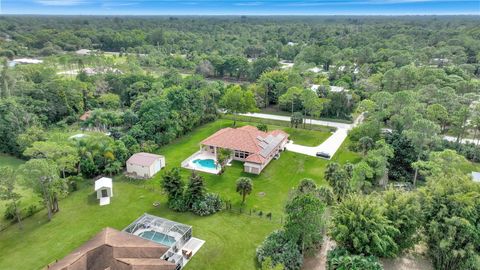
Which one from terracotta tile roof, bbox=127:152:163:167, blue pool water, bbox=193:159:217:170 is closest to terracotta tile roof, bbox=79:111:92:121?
terracotta tile roof, bbox=127:152:163:167

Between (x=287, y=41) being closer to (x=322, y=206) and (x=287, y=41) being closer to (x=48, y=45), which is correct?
(x=48, y=45)

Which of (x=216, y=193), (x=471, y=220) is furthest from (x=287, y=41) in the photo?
(x=471, y=220)

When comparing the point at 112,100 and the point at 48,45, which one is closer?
the point at 112,100

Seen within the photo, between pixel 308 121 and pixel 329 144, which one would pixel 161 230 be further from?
pixel 308 121

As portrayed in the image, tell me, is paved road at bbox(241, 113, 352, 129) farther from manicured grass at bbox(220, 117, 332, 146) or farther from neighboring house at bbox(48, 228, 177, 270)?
neighboring house at bbox(48, 228, 177, 270)

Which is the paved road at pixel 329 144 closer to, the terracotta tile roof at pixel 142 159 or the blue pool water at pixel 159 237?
the terracotta tile roof at pixel 142 159

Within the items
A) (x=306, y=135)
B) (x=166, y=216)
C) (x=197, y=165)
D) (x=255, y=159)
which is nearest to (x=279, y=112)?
(x=306, y=135)
